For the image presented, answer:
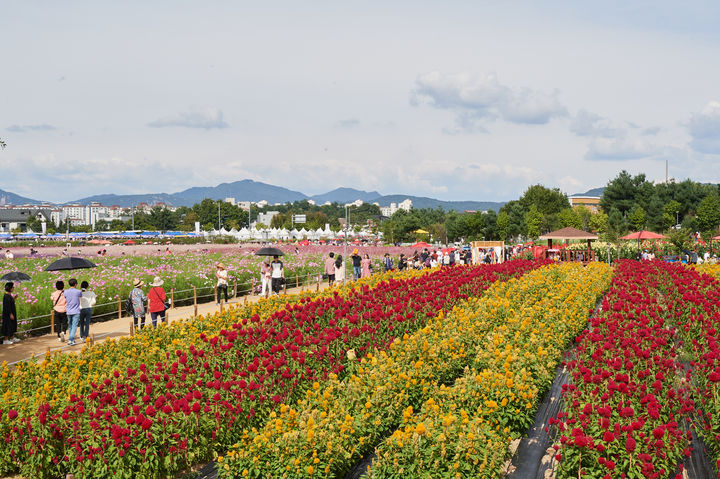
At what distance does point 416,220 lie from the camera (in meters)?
82.2

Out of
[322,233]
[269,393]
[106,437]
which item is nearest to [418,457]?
[269,393]

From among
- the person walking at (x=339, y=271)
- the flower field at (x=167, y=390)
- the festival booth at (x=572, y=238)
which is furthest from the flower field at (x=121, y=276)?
the festival booth at (x=572, y=238)

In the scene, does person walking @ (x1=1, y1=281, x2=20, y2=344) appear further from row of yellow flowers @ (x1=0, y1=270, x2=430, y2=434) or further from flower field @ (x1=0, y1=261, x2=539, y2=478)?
flower field @ (x1=0, y1=261, x2=539, y2=478)

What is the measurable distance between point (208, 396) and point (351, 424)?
72.9 inches

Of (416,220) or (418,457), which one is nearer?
(418,457)

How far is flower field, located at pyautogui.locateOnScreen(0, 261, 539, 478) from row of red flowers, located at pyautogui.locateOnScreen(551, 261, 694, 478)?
9.98ft

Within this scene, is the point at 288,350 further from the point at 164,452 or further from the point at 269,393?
the point at 164,452

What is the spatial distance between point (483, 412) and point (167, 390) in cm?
381

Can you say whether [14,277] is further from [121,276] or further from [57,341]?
[121,276]

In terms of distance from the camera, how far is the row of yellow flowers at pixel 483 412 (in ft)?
18.2

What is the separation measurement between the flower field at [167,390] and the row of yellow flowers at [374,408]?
39cm

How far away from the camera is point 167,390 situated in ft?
23.1

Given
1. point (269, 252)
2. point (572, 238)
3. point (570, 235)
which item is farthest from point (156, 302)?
point (572, 238)

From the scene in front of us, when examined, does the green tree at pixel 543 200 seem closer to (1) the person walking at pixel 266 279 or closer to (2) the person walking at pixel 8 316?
(1) the person walking at pixel 266 279
